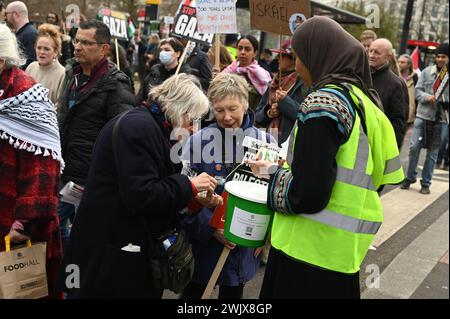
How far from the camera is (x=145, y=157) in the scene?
2168 mm

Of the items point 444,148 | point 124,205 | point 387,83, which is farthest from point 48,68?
point 444,148

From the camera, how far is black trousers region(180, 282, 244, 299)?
118 inches

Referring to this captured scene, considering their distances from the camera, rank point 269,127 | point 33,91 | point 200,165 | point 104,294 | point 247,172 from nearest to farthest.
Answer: point 104,294, point 33,91, point 247,172, point 200,165, point 269,127

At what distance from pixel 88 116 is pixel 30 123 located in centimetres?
121

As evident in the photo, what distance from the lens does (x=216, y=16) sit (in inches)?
195

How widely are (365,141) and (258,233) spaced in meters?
0.69

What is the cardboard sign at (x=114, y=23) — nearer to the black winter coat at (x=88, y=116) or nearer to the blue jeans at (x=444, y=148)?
the black winter coat at (x=88, y=116)

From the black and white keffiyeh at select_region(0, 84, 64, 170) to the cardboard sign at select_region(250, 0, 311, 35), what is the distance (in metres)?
2.24

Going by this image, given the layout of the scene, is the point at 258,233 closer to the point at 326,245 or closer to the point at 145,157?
the point at 326,245

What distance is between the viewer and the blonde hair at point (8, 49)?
249 cm

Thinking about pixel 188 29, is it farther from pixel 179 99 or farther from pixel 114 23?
pixel 179 99

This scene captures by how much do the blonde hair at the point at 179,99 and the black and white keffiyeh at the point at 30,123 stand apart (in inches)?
24.1

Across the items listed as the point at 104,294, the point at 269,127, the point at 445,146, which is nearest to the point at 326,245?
the point at 104,294

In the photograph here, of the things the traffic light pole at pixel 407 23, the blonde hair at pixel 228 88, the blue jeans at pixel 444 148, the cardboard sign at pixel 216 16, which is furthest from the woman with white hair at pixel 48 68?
the traffic light pole at pixel 407 23
